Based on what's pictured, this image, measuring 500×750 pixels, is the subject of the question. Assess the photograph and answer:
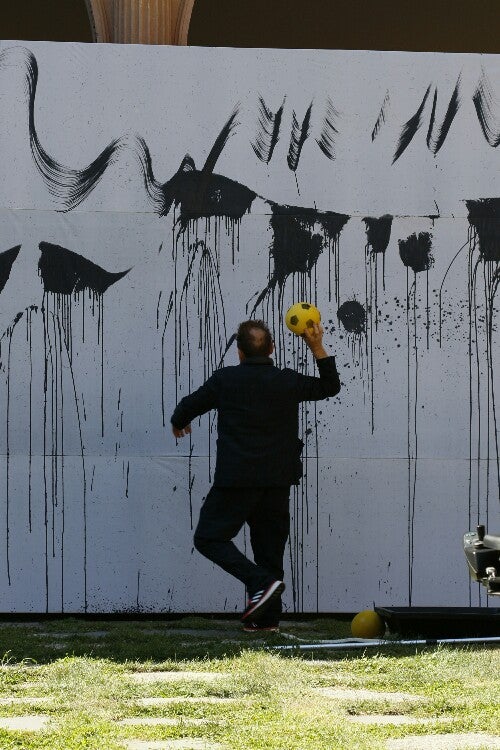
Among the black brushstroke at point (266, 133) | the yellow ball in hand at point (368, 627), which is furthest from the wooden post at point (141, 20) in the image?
the yellow ball in hand at point (368, 627)

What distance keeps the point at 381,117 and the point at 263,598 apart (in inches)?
126

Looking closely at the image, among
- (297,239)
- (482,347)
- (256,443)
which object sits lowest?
(256,443)

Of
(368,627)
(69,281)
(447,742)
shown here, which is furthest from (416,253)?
(447,742)

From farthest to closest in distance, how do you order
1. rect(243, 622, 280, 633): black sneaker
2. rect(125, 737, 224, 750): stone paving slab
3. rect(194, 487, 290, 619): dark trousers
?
rect(243, 622, 280, 633): black sneaker → rect(194, 487, 290, 619): dark trousers → rect(125, 737, 224, 750): stone paving slab

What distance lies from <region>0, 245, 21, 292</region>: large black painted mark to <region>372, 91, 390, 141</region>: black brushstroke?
2.33 metres

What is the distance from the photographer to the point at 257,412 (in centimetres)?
624

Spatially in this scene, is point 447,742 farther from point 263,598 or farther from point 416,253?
point 416,253

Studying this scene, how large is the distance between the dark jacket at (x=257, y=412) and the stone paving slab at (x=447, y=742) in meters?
2.72

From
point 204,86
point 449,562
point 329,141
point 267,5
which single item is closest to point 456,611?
point 449,562

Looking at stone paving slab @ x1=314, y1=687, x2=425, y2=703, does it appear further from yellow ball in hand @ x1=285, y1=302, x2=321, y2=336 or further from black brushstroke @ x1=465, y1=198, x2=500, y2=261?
black brushstroke @ x1=465, y1=198, x2=500, y2=261

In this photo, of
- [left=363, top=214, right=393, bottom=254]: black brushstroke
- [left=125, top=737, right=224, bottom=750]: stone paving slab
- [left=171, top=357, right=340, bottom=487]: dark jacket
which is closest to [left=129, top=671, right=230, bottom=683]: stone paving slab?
[left=125, top=737, right=224, bottom=750]: stone paving slab

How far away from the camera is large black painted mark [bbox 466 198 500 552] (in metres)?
7.16

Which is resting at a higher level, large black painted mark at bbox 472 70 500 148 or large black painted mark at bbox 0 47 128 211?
large black painted mark at bbox 472 70 500 148

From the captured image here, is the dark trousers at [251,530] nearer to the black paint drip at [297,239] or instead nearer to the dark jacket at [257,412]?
the dark jacket at [257,412]
